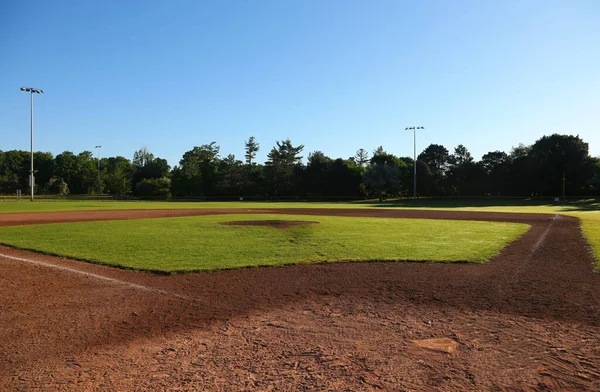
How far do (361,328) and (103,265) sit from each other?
7.54m

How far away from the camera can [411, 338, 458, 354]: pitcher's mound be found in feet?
16.0

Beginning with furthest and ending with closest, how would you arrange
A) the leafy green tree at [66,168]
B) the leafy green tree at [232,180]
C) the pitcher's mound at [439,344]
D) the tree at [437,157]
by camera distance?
the leafy green tree at [66,168]
the tree at [437,157]
the leafy green tree at [232,180]
the pitcher's mound at [439,344]

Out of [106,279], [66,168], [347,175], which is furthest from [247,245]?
[66,168]

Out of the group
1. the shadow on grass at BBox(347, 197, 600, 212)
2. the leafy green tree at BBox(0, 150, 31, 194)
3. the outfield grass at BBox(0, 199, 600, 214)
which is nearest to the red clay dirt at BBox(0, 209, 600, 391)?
the outfield grass at BBox(0, 199, 600, 214)

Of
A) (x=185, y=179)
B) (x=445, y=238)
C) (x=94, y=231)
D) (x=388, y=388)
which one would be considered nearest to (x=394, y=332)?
(x=388, y=388)

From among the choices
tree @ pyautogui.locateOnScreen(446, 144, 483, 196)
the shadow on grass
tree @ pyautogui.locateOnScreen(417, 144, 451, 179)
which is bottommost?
the shadow on grass

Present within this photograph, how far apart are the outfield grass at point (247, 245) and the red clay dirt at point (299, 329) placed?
1.36 metres

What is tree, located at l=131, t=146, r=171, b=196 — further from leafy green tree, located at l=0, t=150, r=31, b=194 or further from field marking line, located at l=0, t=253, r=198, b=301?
field marking line, located at l=0, t=253, r=198, b=301

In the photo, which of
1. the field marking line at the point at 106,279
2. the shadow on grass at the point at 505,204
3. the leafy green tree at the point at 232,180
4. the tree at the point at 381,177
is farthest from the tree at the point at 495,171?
the field marking line at the point at 106,279

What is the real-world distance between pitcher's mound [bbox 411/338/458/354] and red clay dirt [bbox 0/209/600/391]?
0.08 metres

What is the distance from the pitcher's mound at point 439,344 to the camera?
488 cm

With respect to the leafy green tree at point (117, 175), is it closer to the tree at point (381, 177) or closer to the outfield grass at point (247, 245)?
the tree at point (381, 177)

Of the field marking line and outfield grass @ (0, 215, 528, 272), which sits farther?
outfield grass @ (0, 215, 528, 272)

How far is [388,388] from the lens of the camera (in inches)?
154
